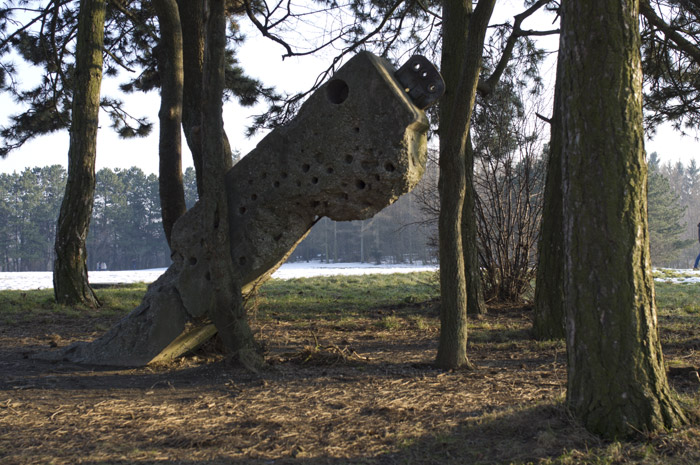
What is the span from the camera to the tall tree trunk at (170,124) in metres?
7.98

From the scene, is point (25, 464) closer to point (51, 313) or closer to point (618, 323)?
point (618, 323)

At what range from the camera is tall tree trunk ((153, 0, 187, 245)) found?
798 cm

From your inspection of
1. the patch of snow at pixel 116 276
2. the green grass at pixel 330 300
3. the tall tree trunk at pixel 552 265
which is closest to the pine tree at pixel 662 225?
the patch of snow at pixel 116 276

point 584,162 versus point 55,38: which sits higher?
point 55,38


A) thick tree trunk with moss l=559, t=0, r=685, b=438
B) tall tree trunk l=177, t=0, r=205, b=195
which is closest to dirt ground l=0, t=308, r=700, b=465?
thick tree trunk with moss l=559, t=0, r=685, b=438

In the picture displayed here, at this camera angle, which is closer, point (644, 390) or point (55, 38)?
point (644, 390)

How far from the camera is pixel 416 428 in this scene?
3.29 m

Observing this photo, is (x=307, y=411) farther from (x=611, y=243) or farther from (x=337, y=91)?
(x=337, y=91)

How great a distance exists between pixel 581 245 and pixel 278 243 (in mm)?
2832

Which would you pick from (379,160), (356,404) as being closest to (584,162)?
(379,160)

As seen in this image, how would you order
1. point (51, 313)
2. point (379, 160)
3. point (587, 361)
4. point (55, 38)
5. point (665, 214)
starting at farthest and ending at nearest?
point (665, 214), point (55, 38), point (51, 313), point (379, 160), point (587, 361)

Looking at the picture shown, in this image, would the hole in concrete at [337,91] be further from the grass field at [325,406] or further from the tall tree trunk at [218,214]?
the grass field at [325,406]

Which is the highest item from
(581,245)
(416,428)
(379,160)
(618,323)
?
(379,160)

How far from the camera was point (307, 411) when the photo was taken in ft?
12.1
